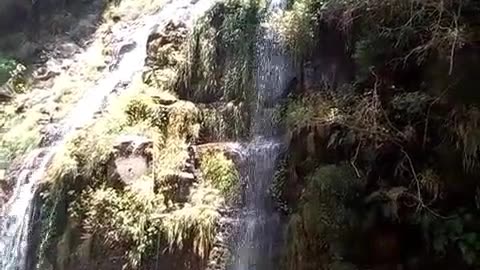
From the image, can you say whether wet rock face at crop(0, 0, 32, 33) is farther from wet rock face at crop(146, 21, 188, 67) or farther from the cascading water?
wet rock face at crop(146, 21, 188, 67)

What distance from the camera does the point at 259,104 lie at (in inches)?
219

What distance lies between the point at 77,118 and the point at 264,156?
8.72 feet

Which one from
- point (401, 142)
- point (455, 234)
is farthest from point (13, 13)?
point (455, 234)

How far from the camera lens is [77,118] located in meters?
6.70

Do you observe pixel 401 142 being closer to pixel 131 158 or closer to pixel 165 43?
pixel 131 158

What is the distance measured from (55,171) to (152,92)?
1.26 meters

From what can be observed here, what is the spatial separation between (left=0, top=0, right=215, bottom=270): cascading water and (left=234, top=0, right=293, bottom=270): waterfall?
1.19 metres

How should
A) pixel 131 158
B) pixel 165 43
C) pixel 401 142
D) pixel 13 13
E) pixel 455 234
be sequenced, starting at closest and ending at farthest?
pixel 455 234, pixel 401 142, pixel 131 158, pixel 165 43, pixel 13 13

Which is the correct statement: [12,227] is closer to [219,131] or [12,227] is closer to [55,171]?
[55,171]

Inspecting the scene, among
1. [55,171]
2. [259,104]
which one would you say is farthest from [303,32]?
[55,171]

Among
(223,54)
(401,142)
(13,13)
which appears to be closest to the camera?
(401,142)

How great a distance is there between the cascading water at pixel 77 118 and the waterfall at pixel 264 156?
119 centimetres

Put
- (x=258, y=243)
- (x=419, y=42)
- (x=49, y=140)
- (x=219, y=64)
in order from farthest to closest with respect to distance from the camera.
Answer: (x=49, y=140) → (x=219, y=64) → (x=258, y=243) → (x=419, y=42)

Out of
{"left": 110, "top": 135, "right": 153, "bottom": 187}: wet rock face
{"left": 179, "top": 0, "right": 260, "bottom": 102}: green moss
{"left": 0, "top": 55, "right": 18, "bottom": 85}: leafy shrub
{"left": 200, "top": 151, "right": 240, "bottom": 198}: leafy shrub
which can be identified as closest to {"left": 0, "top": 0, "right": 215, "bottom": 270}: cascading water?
{"left": 179, "top": 0, "right": 260, "bottom": 102}: green moss
